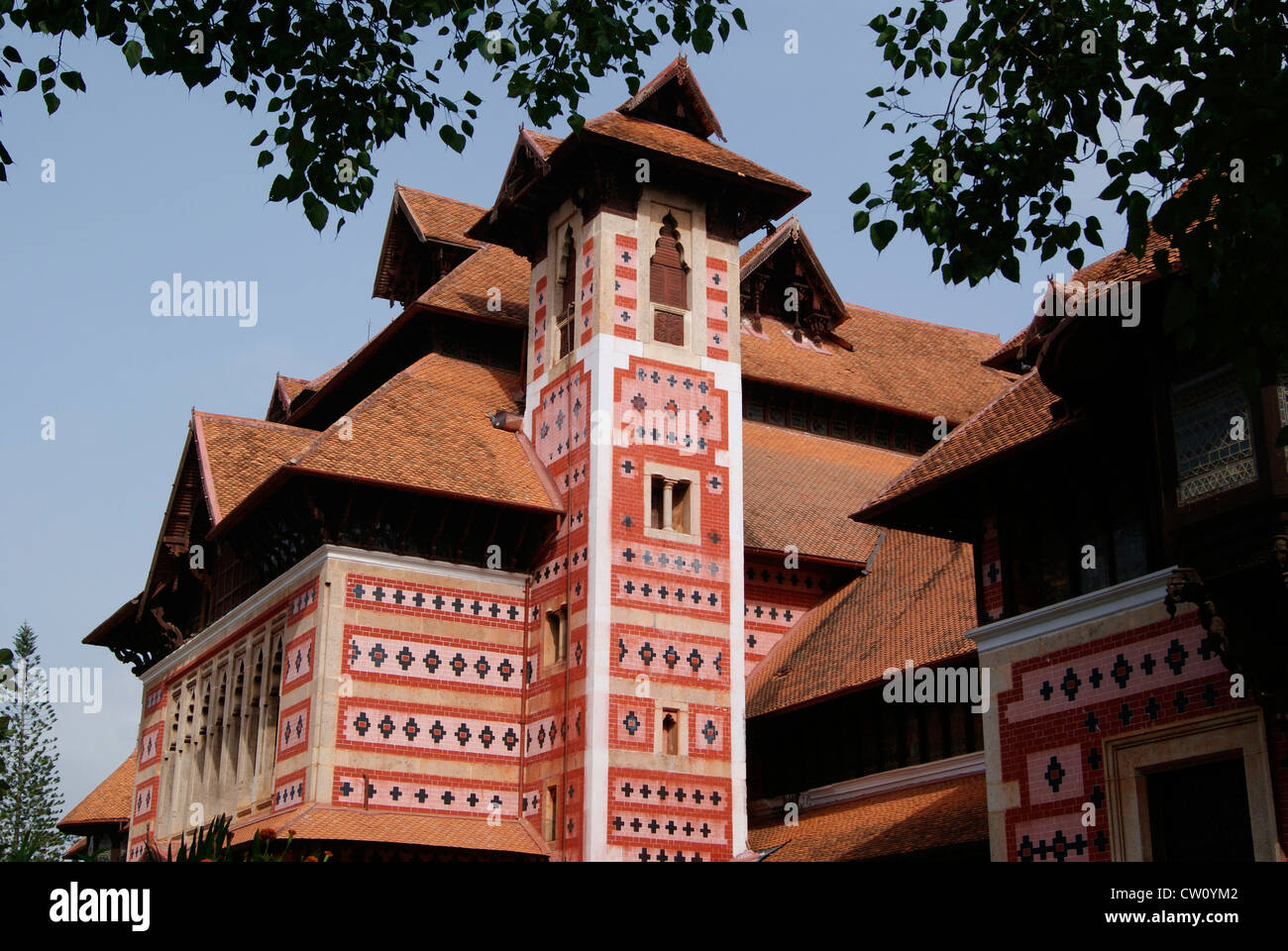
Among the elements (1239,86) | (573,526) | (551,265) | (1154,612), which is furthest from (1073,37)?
(551,265)

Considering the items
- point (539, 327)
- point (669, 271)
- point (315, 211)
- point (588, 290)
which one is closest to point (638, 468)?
point (588, 290)

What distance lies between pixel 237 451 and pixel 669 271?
1011 centimetres

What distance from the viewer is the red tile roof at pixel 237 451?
3175 cm

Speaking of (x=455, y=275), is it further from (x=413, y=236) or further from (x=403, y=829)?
(x=403, y=829)

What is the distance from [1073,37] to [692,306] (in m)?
17.9

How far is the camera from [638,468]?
2850 cm

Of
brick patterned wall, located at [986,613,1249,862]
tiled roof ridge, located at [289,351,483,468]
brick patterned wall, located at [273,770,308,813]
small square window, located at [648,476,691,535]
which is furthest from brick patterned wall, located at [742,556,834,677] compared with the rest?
brick patterned wall, located at [986,613,1249,862]

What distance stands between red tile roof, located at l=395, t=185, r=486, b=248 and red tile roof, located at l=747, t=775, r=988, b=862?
16.4 m

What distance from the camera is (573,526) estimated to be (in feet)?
93.1

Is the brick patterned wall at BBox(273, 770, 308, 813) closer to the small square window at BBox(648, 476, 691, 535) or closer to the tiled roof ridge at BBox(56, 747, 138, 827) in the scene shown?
the small square window at BBox(648, 476, 691, 535)

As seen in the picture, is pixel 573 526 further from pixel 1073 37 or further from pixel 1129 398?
pixel 1073 37

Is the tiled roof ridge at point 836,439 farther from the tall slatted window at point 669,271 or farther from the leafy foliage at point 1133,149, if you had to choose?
the leafy foliage at point 1133,149

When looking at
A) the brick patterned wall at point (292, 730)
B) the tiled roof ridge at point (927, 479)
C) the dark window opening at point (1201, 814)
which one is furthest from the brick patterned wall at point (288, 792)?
the dark window opening at point (1201, 814)

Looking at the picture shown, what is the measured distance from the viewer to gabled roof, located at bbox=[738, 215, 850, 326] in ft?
123
